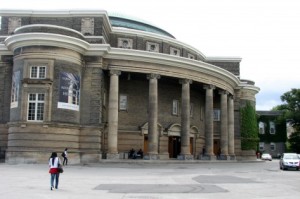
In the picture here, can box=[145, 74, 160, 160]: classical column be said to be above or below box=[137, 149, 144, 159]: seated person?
above

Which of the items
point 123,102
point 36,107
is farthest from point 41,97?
point 123,102

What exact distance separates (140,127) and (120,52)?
910 cm

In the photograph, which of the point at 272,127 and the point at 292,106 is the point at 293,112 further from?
the point at 272,127

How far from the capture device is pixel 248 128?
57969 mm

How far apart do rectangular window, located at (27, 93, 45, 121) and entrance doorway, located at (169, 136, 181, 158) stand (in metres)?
17.7

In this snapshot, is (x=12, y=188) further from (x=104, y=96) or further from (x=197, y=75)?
(x=197, y=75)

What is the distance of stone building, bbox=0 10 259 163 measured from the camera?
34375mm

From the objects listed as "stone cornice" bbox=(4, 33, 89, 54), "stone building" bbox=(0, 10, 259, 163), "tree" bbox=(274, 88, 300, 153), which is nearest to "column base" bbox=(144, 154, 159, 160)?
"stone building" bbox=(0, 10, 259, 163)

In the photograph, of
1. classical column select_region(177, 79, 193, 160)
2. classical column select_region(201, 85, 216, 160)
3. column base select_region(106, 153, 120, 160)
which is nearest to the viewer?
column base select_region(106, 153, 120, 160)

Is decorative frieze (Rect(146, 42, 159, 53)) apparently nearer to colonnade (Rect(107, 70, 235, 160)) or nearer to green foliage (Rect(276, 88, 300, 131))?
colonnade (Rect(107, 70, 235, 160))

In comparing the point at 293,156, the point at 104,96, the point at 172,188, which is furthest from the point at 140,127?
the point at 172,188

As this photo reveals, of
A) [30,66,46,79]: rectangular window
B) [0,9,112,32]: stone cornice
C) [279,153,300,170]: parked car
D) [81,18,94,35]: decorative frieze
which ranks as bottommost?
[279,153,300,170]: parked car

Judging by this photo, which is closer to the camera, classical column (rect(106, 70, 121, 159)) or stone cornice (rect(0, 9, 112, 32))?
classical column (rect(106, 70, 121, 159))

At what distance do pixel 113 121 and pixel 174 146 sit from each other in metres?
11.6
